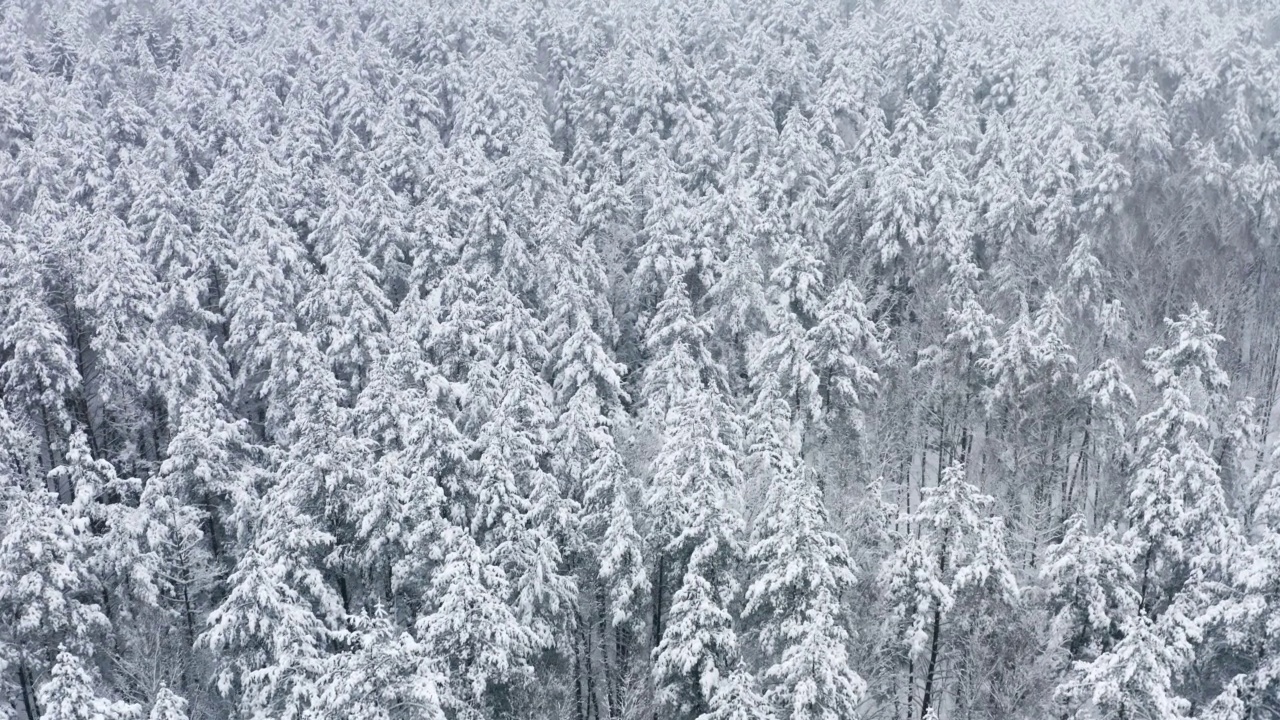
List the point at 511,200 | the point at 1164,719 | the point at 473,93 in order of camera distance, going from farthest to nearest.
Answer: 1. the point at 473,93
2. the point at 511,200
3. the point at 1164,719

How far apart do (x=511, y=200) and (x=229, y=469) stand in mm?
17016

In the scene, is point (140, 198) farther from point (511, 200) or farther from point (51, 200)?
point (511, 200)

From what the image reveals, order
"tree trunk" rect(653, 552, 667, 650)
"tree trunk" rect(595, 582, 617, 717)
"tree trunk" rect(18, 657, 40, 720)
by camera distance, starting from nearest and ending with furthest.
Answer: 1. "tree trunk" rect(18, 657, 40, 720)
2. "tree trunk" rect(653, 552, 667, 650)
3. "tree trunk" rect(595, 582, 617, 717)

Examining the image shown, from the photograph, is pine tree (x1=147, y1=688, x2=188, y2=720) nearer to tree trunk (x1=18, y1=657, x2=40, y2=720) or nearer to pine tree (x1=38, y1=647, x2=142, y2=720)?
pine tree (x1=38, y1=647, x2=142, y2=720)

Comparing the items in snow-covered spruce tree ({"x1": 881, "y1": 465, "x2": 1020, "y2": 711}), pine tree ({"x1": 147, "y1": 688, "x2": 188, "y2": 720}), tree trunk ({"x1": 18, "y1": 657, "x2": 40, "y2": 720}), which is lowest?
pine tree ({"x1": 147, "y1": 688, "x2": 188, "y2": 720})

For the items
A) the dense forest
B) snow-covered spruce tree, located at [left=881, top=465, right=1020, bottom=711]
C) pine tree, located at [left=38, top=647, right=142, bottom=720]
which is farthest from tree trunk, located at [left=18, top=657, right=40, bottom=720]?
snow-covered spruce tree, located at [left=881, top=465, right=1020, bottom=711]

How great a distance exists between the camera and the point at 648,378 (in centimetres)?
3503

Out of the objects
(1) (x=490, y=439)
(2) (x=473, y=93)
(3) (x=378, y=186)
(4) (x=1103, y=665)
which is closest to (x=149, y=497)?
(1) (x=490, y=439)

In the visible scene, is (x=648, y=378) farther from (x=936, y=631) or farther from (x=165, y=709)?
(x=165, y=709)

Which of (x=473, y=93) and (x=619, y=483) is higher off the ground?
(x=473, y=93)

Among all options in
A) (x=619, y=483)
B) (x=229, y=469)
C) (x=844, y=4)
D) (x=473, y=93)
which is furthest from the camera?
(x=844, y=4)

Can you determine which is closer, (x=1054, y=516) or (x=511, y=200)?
(x=1054, y=516)

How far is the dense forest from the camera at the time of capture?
25.0 metres

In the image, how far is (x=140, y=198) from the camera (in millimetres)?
39312
